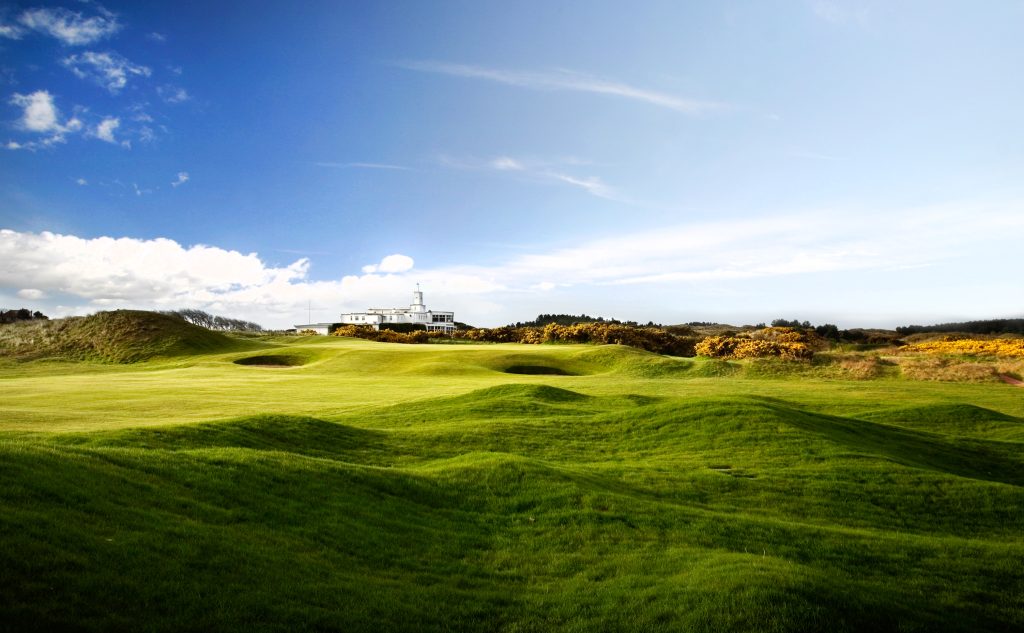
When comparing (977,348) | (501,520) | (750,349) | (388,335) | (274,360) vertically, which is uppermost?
(388,335)

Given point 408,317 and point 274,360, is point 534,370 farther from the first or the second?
point 408,317

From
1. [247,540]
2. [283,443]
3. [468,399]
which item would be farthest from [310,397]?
[247,540]

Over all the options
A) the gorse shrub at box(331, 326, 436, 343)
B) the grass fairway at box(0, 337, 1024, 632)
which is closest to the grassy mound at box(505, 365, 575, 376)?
the grass fairway at box(0, 337, 1024, 632)

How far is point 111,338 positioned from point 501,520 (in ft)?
212

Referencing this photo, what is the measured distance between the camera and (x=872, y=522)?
1736 cm

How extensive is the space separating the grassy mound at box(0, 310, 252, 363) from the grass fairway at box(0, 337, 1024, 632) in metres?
38.3

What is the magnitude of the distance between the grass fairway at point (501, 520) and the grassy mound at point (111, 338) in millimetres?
38284

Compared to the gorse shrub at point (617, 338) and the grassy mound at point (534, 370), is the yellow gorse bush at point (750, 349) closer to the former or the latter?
the grassy mound at point (534, 370)

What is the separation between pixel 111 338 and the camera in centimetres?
6612

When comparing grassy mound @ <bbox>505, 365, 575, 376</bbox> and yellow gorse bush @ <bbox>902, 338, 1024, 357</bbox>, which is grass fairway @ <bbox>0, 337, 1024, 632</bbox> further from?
yellow gorse bush @ <bbox>902, 338, 1024, 357</bbox>

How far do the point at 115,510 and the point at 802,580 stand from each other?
34.9 ft

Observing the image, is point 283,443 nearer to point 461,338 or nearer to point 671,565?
point 671,565

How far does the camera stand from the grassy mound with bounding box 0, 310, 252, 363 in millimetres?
63500

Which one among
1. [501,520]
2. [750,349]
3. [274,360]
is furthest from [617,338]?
[501,520]
